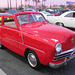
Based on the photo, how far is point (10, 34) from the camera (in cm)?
371

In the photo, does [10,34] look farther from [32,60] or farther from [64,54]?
[64,54]

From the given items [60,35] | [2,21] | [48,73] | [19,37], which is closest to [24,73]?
[48,73]

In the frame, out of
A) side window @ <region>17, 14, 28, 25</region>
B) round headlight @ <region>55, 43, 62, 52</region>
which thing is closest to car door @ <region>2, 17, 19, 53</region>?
side window @ <region>17, 14, 28, 25</region>

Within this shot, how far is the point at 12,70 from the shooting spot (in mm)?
3092

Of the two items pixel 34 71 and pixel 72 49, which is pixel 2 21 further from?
pixel 72 49

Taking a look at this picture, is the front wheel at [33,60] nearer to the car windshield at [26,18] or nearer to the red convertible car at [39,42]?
the red convertible car at [39,42]

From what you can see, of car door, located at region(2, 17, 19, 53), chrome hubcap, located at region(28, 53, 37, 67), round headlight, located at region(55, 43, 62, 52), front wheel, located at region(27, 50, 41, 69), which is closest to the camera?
round headlight, located at region(55, 43, 62, 52)

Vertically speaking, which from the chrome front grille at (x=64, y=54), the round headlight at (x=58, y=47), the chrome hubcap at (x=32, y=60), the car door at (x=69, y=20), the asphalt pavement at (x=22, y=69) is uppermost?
the car door at (x=69, y=20)

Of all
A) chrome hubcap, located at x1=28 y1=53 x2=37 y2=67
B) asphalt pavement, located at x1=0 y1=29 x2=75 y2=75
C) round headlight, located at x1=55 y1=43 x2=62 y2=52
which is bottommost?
asphalt pavement, located at x1=0 y1=29 x2=75 y2=75

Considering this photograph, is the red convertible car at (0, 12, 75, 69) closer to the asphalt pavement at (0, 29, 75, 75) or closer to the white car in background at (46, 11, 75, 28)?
the asphalt pavement at (0, 29, 75, 75)

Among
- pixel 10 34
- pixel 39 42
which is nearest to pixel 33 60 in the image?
pixel 39 42

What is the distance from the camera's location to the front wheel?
2885 millimetres

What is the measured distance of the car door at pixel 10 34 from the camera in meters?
3.51

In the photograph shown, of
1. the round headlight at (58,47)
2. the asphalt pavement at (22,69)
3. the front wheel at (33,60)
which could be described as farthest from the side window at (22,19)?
the round headlight at (58,47)
